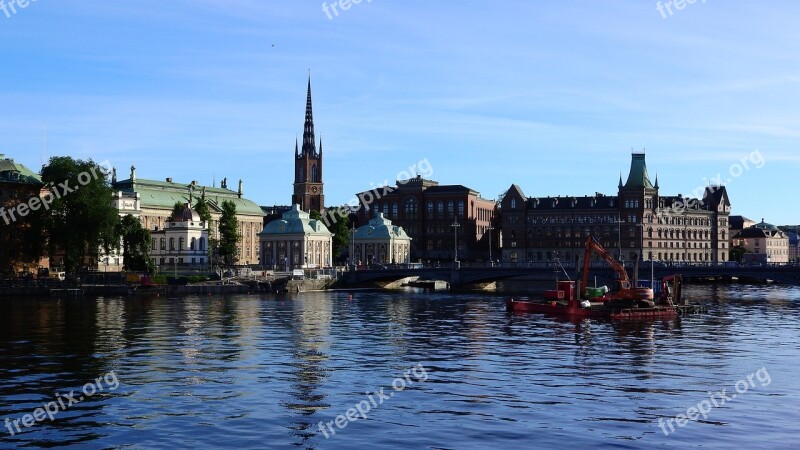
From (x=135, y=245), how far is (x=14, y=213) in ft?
62.0

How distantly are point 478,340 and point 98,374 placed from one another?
2990 cm

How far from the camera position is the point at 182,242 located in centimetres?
17612

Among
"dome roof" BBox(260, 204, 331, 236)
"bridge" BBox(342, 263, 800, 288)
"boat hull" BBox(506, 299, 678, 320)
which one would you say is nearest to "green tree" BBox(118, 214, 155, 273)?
"bridge" BBox(342, 263, 800, 288)

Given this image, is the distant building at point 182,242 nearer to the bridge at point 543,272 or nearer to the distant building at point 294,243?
the distant building at point 294,243

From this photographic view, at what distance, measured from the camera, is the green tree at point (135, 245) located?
518 ft

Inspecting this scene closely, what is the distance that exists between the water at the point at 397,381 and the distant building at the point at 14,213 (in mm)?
64411

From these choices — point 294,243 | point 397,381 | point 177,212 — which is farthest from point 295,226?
point 397,381

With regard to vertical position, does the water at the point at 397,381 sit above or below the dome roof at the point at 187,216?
below

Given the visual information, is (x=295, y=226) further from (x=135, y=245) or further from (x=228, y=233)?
(x=135, y=245)

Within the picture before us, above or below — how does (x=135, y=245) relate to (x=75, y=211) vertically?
below

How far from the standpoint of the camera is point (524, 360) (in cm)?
5966

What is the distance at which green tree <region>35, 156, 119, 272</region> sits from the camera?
141750mm

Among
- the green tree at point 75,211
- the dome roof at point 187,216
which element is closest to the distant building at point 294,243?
the dome roof at point 187,216

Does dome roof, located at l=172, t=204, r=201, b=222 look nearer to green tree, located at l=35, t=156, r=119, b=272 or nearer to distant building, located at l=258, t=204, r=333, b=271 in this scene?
distant building, located at l=258, t=204, r=333, b=271
